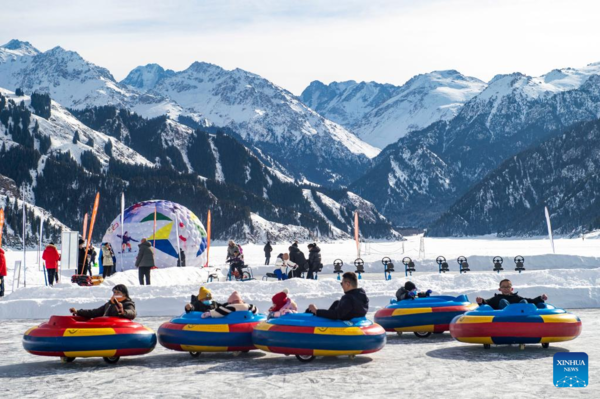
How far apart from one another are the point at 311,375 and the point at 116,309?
12.4 ft

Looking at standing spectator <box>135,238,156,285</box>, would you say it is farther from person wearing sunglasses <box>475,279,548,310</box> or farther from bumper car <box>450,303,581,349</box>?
bumper car <box>450,303,581,349</box>

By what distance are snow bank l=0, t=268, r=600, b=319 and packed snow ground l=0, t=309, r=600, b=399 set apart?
7792mm

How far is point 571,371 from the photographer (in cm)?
1167

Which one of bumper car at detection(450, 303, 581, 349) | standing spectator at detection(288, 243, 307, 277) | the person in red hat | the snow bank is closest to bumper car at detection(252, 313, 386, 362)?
the person in red hat

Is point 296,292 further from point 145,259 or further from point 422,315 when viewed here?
point 422,315

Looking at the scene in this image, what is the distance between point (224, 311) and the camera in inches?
569

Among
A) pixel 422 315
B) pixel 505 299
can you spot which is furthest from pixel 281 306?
pixel 505 299

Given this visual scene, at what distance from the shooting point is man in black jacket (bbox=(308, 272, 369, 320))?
13.5 m

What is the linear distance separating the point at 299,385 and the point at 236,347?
2.95 m

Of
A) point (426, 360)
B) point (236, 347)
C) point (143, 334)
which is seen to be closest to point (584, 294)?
point (426, 360)

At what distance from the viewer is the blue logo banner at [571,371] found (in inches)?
437

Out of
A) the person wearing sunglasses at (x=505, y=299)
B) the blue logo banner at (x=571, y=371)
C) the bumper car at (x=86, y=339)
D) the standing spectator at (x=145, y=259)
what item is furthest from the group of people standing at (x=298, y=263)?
the blue logo banner at (x=571, y=371)

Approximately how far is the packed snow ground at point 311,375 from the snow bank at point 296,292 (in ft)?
25.6

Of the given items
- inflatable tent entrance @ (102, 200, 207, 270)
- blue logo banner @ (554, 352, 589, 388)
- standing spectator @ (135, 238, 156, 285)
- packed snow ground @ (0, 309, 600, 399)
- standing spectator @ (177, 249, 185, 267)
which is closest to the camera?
packed snow ground @ (0, 309, 600, 399)
